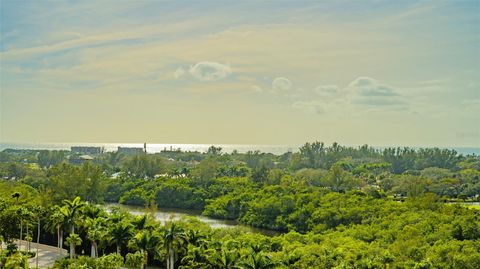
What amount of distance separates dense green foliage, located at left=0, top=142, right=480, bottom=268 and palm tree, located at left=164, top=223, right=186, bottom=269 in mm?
63

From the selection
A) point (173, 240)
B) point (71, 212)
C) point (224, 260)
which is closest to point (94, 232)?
point (71, 212)

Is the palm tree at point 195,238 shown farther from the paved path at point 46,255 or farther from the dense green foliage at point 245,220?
the paved path at point 46,255

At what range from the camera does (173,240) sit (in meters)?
27.7

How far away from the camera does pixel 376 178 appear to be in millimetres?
102188

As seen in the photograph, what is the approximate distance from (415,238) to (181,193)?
40.1 meters

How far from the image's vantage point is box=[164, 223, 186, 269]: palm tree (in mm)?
27562

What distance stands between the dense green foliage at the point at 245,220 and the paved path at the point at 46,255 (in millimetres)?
970

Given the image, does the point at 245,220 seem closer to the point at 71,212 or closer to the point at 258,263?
the point at 71,212

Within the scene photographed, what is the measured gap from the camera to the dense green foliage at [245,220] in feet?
93.8

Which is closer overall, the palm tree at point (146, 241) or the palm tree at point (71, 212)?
the palm tree at point (146, 241)

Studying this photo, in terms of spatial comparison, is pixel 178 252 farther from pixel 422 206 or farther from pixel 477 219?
pixel 422 206

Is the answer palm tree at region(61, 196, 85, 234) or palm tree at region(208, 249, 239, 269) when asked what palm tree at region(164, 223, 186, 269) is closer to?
palm tree at region(208, 249, 239, 269)

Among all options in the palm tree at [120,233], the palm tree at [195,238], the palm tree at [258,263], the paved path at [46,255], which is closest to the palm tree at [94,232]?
the palm tree at [120,233]

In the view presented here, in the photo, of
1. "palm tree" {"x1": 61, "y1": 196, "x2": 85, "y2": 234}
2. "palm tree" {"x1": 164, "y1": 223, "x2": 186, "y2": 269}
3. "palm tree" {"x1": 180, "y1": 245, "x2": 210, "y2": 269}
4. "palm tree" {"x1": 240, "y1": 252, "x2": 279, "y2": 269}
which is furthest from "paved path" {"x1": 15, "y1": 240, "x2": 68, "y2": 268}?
"palm tree" {"x1": 240, "y1": 252, "x2": 279, "y2": 269}
